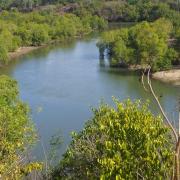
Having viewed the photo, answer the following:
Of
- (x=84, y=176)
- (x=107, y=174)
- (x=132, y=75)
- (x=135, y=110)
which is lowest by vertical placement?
(x=132, y=75)

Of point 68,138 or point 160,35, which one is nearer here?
point 68,138

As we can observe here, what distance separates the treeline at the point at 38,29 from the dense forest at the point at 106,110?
0.21ft

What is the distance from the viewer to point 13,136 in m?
11.0

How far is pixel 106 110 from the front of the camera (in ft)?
23.0

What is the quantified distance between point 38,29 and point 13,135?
26.8 meters

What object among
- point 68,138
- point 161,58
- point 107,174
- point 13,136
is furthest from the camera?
point 161,58

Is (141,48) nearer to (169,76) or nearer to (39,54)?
(169,76)

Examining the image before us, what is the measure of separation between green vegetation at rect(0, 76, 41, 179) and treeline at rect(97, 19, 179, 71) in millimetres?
12015

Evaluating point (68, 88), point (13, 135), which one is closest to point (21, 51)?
point (68, 88)

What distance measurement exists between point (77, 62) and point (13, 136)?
56.3ft

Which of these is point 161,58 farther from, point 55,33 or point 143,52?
point 55,33

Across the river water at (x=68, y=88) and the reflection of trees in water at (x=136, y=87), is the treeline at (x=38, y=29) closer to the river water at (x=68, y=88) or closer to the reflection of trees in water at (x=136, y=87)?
the river water at (x=68, y=88)

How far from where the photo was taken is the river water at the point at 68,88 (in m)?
16.1

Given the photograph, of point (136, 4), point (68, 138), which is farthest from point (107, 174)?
point (136, 4)
